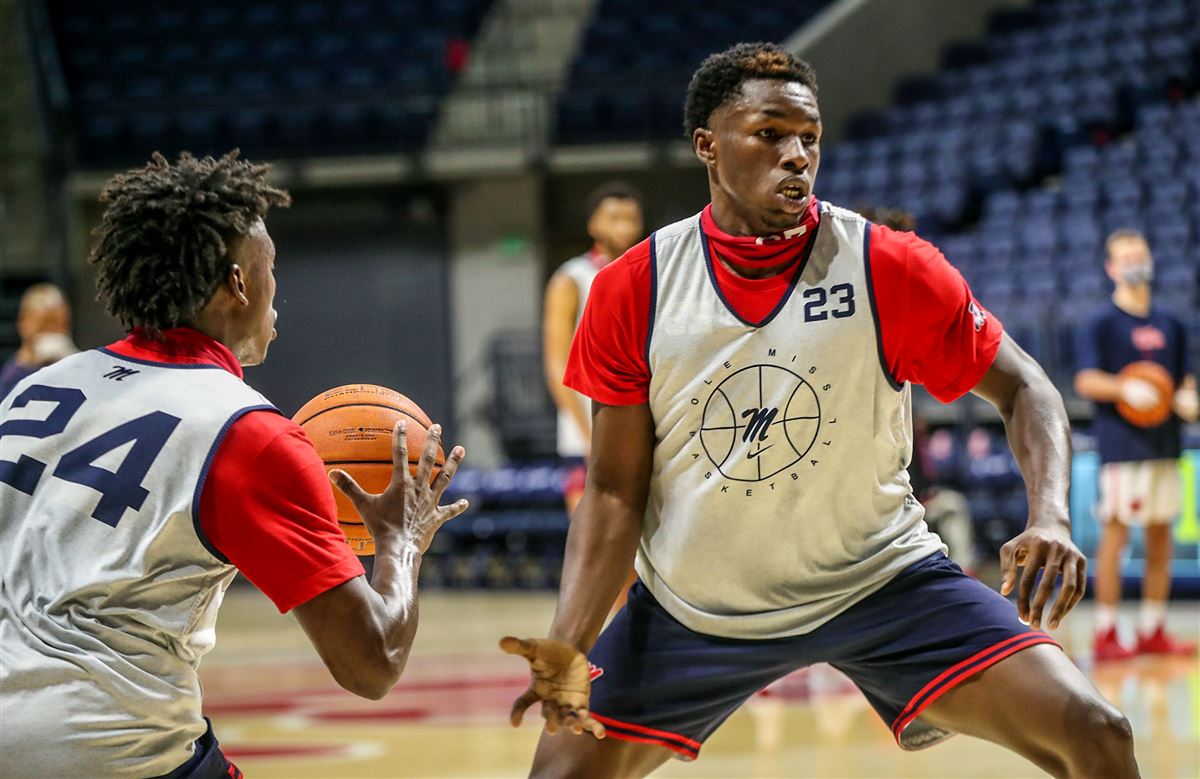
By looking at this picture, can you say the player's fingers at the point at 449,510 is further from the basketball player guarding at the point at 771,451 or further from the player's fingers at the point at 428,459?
the basketball player guarding at the point at 771,451

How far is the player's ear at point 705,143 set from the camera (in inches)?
118

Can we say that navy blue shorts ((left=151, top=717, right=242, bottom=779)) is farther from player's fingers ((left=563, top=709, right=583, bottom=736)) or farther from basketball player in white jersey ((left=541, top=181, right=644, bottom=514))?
basketball player in white jersey ((left=541, top=181, right=644, bottom=514))

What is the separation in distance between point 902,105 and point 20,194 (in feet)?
28.1

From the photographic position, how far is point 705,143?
3.01 meters

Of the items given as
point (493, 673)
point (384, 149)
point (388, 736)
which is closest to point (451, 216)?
point (384, 149)

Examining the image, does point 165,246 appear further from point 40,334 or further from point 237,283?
point 40,334

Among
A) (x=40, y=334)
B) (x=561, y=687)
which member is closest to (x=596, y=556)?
(x=561, y=687)

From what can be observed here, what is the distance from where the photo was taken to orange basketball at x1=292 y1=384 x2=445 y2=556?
296 centimetres

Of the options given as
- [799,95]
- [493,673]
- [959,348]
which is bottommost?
[493,673]

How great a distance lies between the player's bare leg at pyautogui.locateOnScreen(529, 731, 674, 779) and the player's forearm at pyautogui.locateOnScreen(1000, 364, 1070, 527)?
818 mm

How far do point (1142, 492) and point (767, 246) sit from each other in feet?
Answer: 15.8

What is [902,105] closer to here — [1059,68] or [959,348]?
[1059,68]

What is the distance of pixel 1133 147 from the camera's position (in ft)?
40.0

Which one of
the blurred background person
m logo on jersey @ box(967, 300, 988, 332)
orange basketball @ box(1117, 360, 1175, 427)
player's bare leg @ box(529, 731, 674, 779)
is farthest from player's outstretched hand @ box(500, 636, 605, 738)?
orange basketball @ box(1117, 360, 1175, 427)
